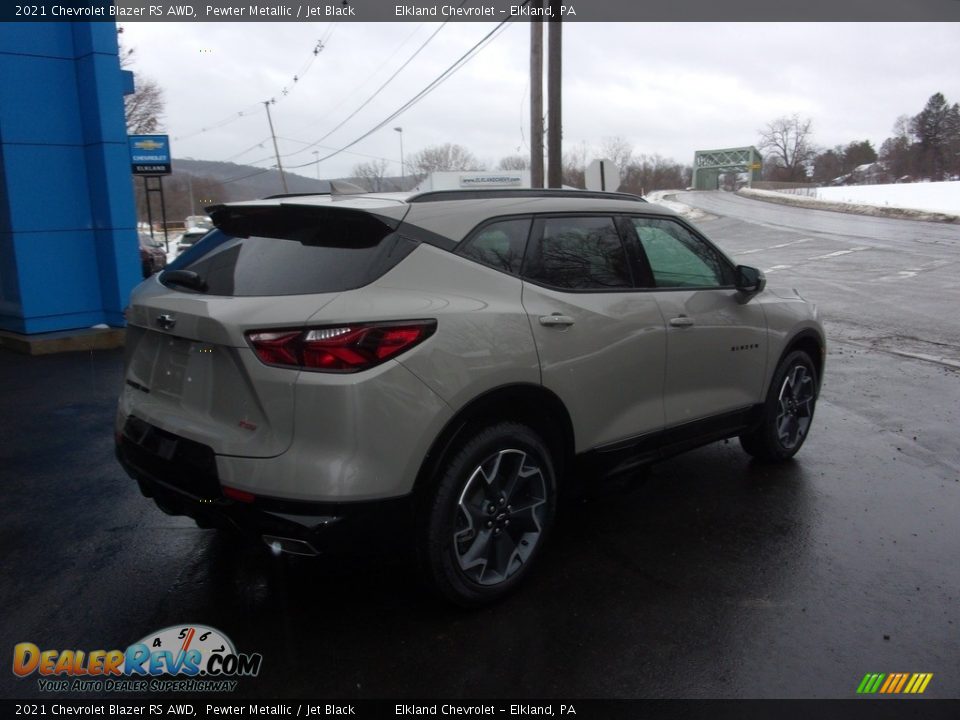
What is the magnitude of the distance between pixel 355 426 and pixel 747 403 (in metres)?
2.95

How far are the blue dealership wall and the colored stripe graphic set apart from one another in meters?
9.61

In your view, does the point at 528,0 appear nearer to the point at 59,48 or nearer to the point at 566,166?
the point at 59,48

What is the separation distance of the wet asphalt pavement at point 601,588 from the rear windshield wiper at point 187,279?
4.31 ft

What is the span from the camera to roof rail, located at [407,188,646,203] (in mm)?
3332

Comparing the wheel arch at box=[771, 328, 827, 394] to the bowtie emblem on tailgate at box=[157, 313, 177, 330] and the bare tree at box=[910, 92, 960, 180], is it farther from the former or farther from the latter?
the bare tree at box=[910, 92, 960, 180]

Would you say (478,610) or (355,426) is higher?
(355,426)

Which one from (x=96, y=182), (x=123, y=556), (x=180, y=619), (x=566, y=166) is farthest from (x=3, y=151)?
(x=566, y=166)

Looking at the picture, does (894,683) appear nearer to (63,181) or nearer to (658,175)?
(63,181)

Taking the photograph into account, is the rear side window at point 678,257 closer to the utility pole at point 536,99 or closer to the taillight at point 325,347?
the taillight at point 325,347

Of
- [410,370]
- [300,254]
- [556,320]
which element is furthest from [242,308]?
[556,320]

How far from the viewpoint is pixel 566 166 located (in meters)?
56.7

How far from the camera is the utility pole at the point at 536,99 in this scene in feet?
48.1

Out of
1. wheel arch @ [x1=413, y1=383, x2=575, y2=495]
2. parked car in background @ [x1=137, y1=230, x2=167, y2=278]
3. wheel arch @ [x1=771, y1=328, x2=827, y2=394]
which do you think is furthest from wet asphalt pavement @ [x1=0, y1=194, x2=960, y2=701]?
parked car in background @ [x1=137, y1=230, x2=167, y2=278]

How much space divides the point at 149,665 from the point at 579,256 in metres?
2.63
